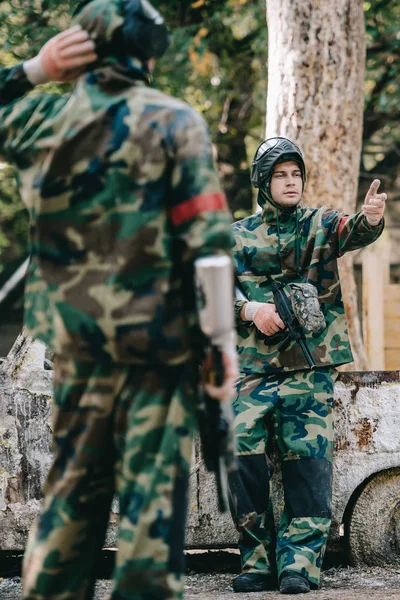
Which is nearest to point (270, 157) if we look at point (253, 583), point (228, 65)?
point (253, 583)

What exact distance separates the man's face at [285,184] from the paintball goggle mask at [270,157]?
0.02m

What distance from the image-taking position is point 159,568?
7.76 ft

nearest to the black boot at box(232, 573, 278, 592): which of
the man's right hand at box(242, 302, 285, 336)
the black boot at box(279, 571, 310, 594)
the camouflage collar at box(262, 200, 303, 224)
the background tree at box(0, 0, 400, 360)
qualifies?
the black boot at box(279, 571, 310, 594)

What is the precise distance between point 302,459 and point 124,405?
194 centimetres

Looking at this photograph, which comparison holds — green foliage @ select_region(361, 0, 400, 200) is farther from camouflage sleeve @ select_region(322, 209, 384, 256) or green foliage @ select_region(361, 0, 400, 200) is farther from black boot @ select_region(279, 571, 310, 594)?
black boot @ select_region(279, 571, 310, 594)

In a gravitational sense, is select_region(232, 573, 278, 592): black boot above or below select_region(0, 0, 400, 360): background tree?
below

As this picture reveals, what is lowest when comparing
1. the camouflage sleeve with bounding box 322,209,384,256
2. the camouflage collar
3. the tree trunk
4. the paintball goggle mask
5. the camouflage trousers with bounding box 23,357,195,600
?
the camouflage trousers with bounding box 23,357,195,600

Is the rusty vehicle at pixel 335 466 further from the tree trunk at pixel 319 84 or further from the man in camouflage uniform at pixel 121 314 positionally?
the tree trunk at pixel 319 84

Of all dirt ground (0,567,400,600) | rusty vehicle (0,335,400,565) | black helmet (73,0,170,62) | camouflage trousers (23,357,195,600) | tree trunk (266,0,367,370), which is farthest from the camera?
tree trunk (266,0,367,370)

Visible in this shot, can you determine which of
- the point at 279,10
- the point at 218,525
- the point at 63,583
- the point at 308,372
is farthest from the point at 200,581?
the point at 279,10

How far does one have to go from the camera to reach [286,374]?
4.33m

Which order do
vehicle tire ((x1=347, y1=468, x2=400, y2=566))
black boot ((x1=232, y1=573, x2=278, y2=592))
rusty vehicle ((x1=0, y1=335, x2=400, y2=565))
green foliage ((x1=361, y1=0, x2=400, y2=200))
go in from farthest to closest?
green foliage ((x1=361, y1=0, x2=400, y2=200)) < vehicle tire ((x1=347, y1=468, x2=400, y2=566)) < rusty vehicle ((x1=0, y1=335, x2=400, y2=565)) < black boot ((x1=232, y1=573, x2=278, y2=592))

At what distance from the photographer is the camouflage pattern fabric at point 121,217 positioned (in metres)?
2.42

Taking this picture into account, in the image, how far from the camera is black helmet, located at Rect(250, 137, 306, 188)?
436cm
